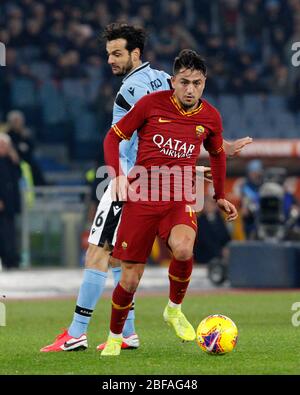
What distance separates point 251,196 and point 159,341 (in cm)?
1012

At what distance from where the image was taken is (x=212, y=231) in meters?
19.8

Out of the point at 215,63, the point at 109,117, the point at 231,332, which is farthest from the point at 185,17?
the point at 231,332

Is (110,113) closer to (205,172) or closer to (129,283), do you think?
(205,172)

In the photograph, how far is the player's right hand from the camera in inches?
346

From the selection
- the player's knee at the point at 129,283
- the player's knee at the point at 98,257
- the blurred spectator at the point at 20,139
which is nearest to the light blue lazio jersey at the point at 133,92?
the player's knee at the point at 98,257

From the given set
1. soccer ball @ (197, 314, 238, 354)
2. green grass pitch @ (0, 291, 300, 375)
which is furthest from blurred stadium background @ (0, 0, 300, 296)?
soccer ball @ (197, 314, 238, 354)

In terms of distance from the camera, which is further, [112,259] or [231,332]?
[112,259]

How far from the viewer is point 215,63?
26.9m

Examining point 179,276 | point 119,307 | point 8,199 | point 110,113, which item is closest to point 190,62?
point 179,276

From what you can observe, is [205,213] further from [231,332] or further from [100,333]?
[231,332]

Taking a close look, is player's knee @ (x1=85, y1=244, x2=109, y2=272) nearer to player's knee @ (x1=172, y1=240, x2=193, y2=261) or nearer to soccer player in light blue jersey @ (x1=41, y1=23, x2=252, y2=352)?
soccer player in light blue jersey @ (x1=41, y1=23, x2=252, y2=352)

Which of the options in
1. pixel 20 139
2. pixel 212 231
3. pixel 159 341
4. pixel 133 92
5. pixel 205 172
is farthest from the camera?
pixel 20 139

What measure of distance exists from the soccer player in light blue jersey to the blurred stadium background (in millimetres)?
7324

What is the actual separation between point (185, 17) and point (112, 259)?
743 inches
